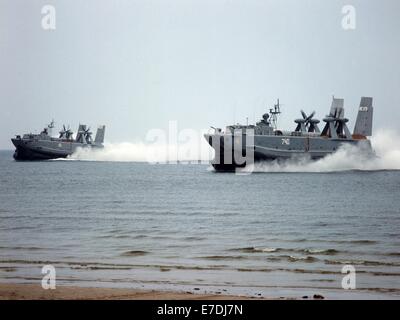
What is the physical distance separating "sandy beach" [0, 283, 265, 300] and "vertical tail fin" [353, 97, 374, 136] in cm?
8639

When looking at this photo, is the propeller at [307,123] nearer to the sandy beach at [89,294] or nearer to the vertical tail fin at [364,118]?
the vertical tail fin at [364,118]

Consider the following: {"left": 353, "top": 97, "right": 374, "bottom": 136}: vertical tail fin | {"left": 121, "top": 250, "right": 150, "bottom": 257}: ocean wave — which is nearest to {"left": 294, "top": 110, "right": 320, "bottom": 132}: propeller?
{"left": 353, "top": 97, "right": 374, "bottom": 136}: vertical tail fin

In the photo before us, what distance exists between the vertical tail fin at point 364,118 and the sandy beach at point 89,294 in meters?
86.4

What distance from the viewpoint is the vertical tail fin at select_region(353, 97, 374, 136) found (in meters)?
94.4

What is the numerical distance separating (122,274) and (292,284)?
14.0 ft

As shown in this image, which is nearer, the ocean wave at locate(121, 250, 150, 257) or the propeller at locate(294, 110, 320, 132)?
the ocean wave at locate(121, 250, 150, 257)

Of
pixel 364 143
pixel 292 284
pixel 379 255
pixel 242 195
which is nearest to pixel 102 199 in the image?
pixel 242 195

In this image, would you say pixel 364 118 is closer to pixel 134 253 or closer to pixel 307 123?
pixel 307 123

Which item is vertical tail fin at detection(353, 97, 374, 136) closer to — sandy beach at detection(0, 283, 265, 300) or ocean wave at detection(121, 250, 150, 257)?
ocean wave at detection(121, 250, 150, 257)

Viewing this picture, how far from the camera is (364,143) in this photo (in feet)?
298

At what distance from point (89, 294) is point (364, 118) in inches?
3478

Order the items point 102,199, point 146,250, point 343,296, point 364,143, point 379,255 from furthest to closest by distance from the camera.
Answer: point 364,143 < point 102,199 < point 146,250 < point 379,255 < point 343,296
